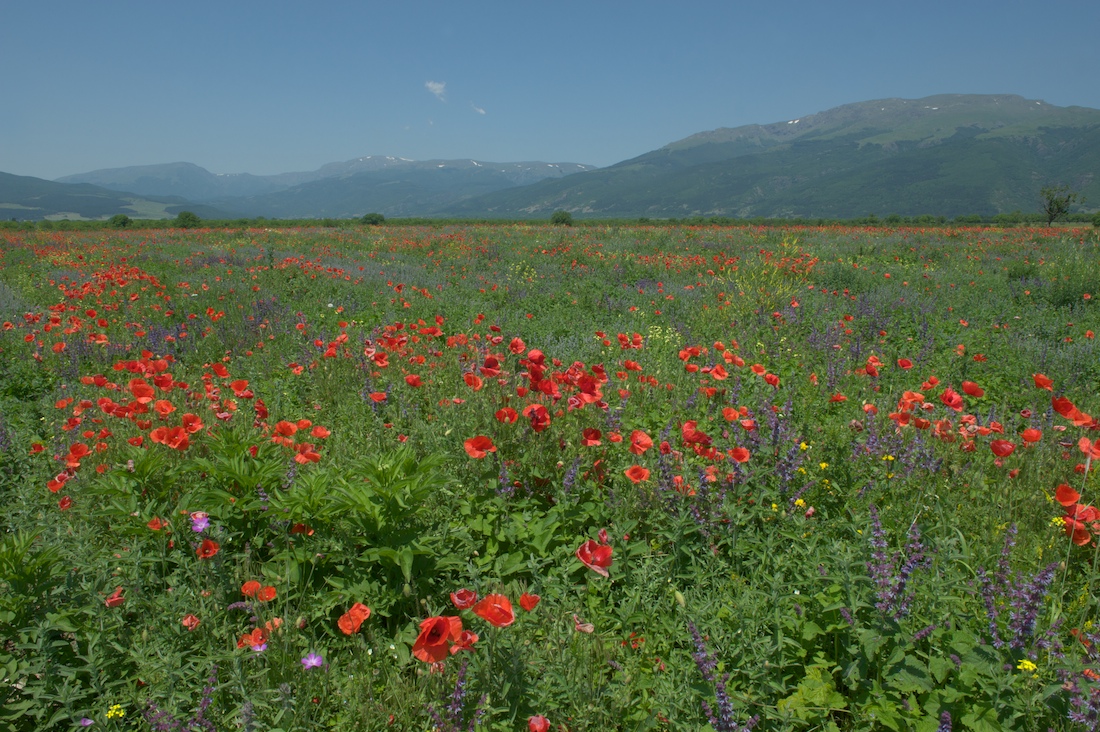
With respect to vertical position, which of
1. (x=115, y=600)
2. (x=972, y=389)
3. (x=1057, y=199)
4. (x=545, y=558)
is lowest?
(x=545, y=558)

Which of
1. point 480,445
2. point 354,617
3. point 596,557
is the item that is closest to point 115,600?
point 354,617

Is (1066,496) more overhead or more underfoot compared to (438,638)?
more overhead

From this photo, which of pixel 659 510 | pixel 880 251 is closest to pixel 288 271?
pixel 659 510

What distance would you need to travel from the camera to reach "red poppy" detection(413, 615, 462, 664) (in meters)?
1.36

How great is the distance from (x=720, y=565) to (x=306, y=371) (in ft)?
14.2

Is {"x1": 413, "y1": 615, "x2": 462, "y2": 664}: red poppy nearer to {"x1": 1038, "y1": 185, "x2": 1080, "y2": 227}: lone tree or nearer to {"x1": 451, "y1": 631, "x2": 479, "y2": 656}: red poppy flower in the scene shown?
{"x1": 451, "y1": 631, "x2": 479, "y2": 656}: red poppy flower

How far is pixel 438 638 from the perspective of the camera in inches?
55.5

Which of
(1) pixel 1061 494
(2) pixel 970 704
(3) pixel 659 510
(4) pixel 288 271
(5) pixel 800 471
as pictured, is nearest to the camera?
(2) pixel 970 704

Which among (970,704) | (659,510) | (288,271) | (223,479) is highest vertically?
(288,271)

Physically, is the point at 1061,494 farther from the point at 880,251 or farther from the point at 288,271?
the point at 880,251

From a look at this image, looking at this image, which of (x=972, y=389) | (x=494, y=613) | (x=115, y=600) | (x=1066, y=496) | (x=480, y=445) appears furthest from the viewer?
(x=972, y=389)

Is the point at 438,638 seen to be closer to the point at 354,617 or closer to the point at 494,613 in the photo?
the point at 494,613

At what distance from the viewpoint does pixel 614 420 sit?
10.6 ft

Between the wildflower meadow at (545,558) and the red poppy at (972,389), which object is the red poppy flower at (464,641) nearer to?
the wildflower meadow at (545,558)
